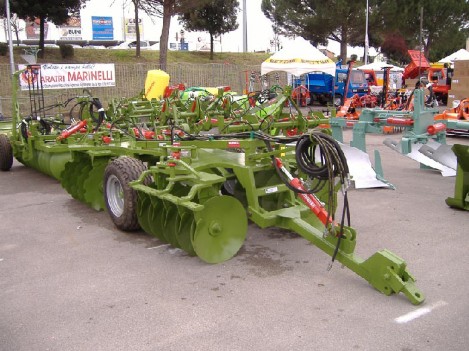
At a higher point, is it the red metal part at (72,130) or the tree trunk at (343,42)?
the tree trunk at (343,42)

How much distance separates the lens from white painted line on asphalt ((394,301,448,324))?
11.9 ft

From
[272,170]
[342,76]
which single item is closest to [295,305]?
[272,170]

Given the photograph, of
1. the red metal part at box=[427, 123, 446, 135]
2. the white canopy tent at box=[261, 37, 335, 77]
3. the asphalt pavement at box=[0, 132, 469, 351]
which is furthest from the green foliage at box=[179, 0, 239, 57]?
the asphalt pavement at box=[0, 132, 469, 351]

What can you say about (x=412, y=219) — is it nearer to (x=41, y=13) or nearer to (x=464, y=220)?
(x=464, y=220)

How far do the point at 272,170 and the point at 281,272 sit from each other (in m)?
1.16

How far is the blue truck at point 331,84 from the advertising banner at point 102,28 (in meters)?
35.4

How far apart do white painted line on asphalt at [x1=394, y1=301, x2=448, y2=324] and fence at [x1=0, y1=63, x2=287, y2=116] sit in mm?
12396

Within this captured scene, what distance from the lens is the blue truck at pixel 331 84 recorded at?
22938 mm

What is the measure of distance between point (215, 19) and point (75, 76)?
1830cm

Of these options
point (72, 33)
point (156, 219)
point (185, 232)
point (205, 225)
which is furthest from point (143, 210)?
point (72, 33)

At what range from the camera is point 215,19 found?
1331 inches

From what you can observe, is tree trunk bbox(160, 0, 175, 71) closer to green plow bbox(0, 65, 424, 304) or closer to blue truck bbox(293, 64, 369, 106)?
blue truck bbox(293, 64, 369, 106)

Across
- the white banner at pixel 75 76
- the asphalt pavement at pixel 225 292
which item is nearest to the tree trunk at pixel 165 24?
the white banner at pixel 75 76

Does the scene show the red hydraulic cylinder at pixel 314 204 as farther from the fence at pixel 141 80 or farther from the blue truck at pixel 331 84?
the blue truck at pixel 331 84
